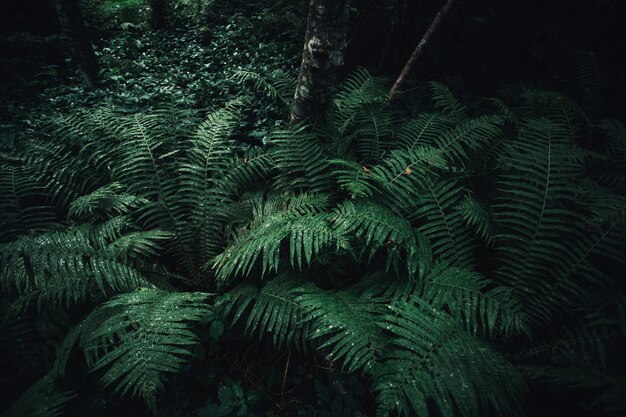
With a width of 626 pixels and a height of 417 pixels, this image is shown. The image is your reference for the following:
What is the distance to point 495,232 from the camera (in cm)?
212

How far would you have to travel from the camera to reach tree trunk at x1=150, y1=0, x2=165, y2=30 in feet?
18.9

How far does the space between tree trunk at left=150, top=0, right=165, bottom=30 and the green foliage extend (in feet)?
13.1

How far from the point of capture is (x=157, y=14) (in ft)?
19.1

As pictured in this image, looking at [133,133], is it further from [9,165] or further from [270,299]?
[270,299]

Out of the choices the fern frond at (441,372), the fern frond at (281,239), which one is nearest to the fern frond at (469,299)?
the fern frond at (441,372)

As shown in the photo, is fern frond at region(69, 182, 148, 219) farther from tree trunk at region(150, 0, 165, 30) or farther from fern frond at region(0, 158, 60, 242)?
tree trunk at region(150, 0, 165, 30)

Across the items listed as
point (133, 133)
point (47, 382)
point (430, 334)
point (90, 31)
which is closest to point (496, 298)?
point (430, 334)

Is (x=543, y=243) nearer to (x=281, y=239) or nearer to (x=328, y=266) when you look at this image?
(x=328, y=266)

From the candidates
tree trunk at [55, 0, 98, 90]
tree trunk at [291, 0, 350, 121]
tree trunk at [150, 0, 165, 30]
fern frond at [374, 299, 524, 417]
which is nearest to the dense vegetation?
fern frond at [374, 299, 524, 417]

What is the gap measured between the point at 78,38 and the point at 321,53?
3799 millimetres

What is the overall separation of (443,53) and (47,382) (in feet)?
17.2


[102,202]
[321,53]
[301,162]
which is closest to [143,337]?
[102,202]

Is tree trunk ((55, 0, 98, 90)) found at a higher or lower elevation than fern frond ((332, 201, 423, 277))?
higher

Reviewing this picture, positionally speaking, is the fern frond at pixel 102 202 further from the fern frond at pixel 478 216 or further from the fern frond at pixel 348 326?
the fern frond at pixel 478 216
